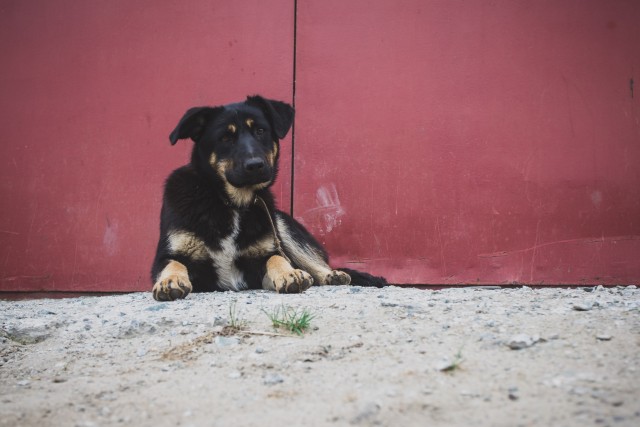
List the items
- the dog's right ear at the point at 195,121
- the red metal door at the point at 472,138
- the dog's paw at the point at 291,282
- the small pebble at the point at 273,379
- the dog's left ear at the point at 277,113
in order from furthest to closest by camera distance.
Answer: the red metal door at the point at 472,138, the dog's left ear at the point at 277,113, the dog's right ear at the point at 195,121, the dog's paw at the point at 291,282, the small pebble at the point at 273,379

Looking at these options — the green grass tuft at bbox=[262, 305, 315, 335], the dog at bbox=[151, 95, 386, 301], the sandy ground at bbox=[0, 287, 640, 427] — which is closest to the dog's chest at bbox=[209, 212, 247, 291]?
the dog at bbox=[151, 95, 386, 301]

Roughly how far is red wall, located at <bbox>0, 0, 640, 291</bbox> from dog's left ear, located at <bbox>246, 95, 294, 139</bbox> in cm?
84

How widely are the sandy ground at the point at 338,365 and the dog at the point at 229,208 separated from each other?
89cm

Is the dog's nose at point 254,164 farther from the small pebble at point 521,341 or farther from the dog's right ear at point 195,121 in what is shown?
the small pebble at point 521,341

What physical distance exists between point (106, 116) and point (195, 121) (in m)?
1.62

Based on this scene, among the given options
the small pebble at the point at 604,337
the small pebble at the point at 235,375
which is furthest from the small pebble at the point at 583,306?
the small pebble at the point at 235,375

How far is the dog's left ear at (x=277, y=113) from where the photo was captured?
4.43 m

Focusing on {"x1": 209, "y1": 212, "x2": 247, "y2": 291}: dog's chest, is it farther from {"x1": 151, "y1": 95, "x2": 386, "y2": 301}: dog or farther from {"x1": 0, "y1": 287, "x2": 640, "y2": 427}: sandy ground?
{"x1": 0, "y1": 287, "x2": 640, "y2": 427}: sandy ground

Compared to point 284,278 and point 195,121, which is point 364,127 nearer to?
point 195,121

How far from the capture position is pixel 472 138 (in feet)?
17.3

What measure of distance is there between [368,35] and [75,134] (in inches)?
117

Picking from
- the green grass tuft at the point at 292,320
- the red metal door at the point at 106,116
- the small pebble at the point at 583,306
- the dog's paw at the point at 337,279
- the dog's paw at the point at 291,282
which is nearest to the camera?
the green grass tuft at the point at 292,320

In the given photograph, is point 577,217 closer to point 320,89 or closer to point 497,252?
point 497,252

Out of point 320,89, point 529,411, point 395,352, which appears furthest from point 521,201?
point 529,411
